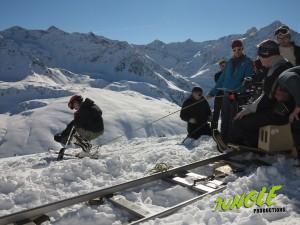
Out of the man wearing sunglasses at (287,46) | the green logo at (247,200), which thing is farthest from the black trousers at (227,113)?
the green logo at (247,200)

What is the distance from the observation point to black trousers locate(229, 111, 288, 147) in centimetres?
663

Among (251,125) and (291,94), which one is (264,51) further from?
(251,125)

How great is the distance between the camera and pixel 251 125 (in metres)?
7.00

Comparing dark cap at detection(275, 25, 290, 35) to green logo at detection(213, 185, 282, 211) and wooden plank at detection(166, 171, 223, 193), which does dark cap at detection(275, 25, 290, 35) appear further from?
green logo at detection(213, 185, 282, 211)

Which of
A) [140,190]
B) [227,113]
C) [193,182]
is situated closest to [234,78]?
[227,113]

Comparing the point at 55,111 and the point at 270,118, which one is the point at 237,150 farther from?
the point at 55,111

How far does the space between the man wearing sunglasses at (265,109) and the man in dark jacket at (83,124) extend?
4.49 m

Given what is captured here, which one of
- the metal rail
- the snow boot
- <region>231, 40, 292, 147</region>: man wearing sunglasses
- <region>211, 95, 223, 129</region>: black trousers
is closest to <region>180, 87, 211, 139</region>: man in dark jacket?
<region>211, 95, 223, 129</region>: black trousers

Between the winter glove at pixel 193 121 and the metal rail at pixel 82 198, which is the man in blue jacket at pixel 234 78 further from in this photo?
the winter glove at pixel 193 121

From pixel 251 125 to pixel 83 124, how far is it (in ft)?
17.1

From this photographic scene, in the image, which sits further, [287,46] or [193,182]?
[287,46]

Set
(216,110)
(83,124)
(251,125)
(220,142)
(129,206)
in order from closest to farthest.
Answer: (129,206)
(251,125)
(220,142)
(83,124)
(216,110)

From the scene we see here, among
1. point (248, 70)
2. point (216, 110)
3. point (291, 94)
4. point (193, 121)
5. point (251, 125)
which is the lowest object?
point (193, 121)

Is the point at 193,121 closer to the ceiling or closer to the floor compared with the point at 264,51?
closer to the floor
